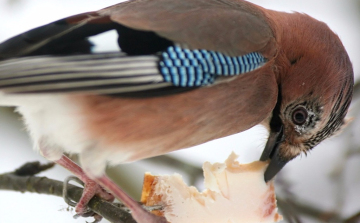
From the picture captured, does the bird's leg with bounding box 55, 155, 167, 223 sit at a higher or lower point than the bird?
lower

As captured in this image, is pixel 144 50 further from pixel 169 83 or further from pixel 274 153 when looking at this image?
pixel 274 153

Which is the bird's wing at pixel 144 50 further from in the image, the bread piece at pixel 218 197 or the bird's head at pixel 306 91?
the bread piece at pixel 218 197

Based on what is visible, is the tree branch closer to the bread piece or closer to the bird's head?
the bread piece

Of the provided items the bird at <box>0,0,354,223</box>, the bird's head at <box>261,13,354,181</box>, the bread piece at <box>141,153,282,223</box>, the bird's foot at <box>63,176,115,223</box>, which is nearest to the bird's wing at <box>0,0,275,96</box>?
the bird at <box>0,0,354,223</box>

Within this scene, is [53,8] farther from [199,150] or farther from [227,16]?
[227,16]

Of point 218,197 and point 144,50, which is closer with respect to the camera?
point 144,50

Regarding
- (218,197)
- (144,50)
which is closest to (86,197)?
(218,197)

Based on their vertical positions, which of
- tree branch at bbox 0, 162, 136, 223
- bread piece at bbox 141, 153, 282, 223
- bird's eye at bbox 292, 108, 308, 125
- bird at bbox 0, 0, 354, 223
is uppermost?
bird at bbox 0, 0, 354, 223
